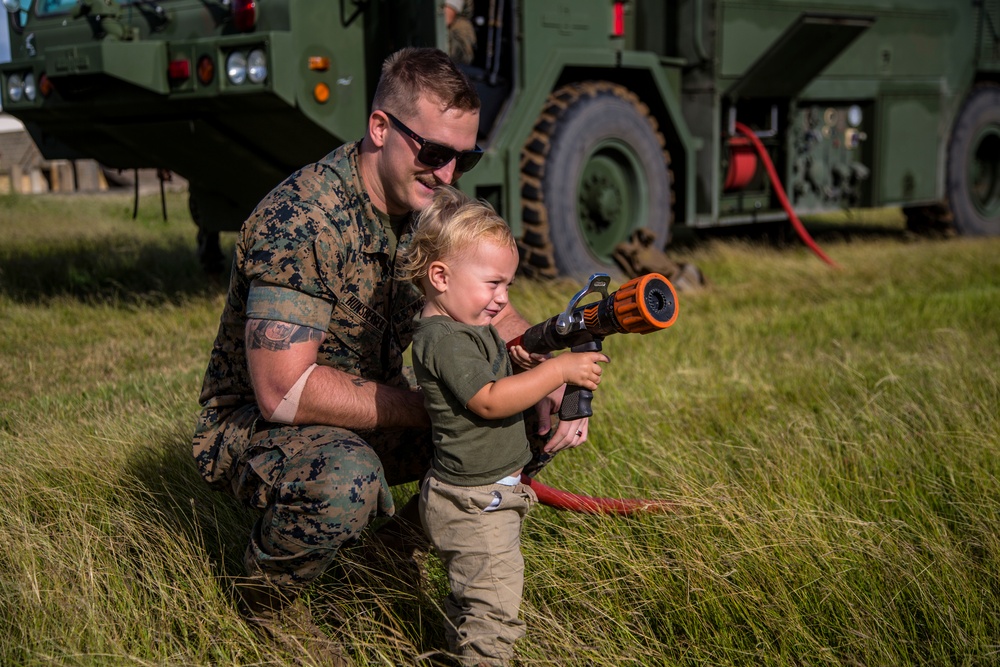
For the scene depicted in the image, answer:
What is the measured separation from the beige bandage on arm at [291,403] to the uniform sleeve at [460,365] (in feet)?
1.11

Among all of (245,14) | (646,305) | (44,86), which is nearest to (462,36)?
(245,14)

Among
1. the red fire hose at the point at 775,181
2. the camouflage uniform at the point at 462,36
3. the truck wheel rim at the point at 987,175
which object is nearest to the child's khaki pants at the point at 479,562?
the camouflage uniform at the point at 462,36

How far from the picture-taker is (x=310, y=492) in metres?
2.27

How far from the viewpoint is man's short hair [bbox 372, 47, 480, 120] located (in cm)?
258

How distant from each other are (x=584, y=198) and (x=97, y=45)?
3085 mm

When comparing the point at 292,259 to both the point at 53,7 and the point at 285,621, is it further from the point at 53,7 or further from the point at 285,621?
the point at 53,7

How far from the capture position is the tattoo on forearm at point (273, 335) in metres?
2.36

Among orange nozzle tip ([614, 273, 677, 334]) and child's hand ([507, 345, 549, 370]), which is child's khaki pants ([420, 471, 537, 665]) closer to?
child's hand ([507, 345, 549, 370])

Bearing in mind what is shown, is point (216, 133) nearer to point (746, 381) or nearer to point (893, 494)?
point (746, 381)

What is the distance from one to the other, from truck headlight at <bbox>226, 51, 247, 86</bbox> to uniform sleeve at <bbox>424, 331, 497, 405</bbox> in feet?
11.1

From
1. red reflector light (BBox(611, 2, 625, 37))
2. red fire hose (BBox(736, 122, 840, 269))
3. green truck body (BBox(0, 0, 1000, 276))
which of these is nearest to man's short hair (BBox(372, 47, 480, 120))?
green truck body (BBox(0, 0, 1000, 276))

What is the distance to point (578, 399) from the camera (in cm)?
233

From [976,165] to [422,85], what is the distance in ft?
29.8

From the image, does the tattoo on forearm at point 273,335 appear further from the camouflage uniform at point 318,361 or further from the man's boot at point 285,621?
the man's boot at point 285,621
